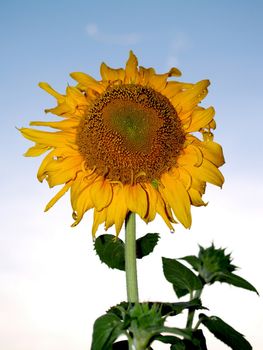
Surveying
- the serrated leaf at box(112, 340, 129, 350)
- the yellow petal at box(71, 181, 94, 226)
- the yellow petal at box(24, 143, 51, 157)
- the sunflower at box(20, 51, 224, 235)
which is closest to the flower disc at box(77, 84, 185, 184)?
the sunflower at box(20, 51, 224, 235)

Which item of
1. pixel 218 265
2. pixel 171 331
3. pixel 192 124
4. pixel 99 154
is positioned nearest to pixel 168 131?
pixel 192 124

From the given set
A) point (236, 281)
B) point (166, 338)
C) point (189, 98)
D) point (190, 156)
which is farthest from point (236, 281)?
point (189, 98)

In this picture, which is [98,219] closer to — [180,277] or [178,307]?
[180,277]

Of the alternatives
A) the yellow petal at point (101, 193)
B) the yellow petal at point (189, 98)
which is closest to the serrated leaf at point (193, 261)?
the yellow petal at point (101, 193)

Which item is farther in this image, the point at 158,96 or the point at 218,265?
the point at 158,96

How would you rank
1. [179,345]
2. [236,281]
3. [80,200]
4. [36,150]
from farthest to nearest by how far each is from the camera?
[36,150] < [80,200] < [236,281] < [179,345]

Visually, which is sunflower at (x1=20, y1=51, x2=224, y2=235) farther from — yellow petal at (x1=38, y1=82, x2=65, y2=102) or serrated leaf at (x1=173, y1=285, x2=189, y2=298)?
serrated leaf at (x1=173, y1=285, x2=189, y2=298)

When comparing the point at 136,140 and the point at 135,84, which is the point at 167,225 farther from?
the point at 135,84
